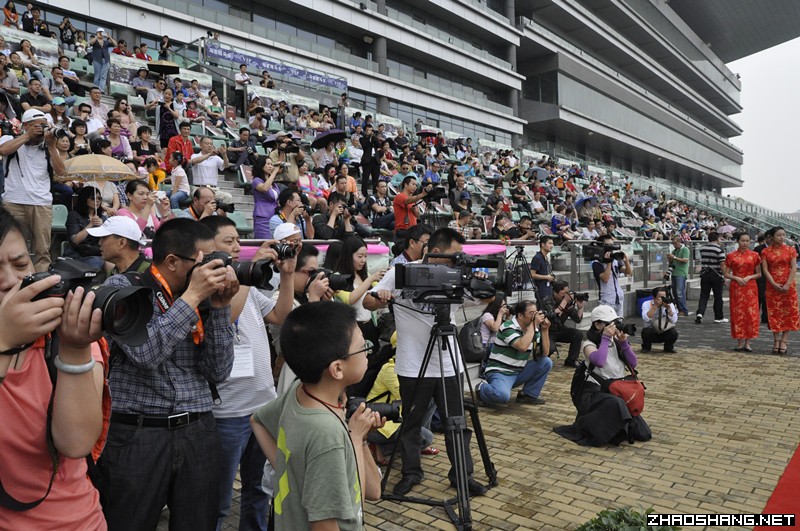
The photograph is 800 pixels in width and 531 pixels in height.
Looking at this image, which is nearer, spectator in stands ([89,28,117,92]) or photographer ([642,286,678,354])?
photographer ([642,286,678,354])

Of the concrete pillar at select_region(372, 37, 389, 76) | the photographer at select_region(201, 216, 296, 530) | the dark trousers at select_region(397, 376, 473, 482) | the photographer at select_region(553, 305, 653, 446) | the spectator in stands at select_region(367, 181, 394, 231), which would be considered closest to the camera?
the photographer at select_region(201, 216, 296, 530)

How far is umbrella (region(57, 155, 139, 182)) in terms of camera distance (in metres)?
6.01

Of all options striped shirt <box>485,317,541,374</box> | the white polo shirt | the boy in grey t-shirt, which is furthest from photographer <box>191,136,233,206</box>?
the boy in grey t-shirt

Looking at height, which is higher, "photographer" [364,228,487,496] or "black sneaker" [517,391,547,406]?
"photographer" [364,228,487,496]

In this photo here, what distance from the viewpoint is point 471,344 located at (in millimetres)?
5527

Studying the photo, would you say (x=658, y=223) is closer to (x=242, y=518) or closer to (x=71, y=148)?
(x=71, y=148)

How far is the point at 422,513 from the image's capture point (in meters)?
3.57

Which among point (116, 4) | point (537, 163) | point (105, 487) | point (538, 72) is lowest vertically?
point (105, 487)

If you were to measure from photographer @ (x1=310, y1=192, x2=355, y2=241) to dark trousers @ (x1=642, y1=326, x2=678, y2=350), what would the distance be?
4997 mm

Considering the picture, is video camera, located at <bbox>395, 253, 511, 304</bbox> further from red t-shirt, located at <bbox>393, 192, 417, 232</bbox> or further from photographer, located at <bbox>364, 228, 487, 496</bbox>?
red t-shirt, located at <bbox>393, 192, 417, 232</bbox>

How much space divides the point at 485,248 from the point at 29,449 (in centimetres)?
795

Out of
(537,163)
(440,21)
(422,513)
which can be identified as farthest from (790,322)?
(440,21)

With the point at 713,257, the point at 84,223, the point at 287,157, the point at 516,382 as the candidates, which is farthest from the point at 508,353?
the point at 713,257

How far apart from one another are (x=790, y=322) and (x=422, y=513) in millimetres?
7294
